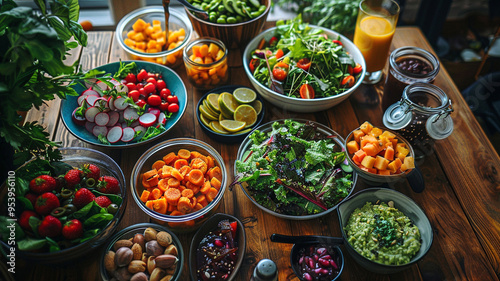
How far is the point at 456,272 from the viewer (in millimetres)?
1340

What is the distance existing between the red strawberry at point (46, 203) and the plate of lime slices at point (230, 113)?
0.70 metres

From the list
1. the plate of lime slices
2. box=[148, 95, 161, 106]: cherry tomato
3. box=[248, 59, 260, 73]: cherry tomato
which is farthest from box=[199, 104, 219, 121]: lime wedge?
box=[248, 59, 260, 73]: cherry tomato

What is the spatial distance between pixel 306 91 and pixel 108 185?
3.16 ft

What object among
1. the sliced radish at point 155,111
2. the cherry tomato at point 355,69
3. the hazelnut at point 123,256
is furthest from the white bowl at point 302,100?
the hazelnut at point 123,256

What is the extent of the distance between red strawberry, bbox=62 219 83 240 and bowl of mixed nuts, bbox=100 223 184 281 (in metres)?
0.11

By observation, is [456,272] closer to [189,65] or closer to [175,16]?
[189,65]

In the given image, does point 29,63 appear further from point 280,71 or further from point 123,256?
point 280,71

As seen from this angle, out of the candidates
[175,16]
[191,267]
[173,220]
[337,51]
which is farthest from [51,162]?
[337,51]

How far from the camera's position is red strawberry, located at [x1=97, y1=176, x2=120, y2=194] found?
52.8 inches

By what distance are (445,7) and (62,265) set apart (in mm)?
2970

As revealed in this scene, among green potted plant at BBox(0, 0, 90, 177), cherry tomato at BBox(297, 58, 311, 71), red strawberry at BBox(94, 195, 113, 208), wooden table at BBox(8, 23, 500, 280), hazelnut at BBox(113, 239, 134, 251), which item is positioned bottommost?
wooden table at BBox(8, 23, 500, 280)

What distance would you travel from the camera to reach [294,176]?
1.42 m

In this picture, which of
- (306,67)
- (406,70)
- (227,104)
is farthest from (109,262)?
(406,70)

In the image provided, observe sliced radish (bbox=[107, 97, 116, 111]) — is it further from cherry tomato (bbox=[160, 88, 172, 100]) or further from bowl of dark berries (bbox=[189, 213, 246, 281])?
bowl of dark berries (bbox=[189, 213, 246, 281])
